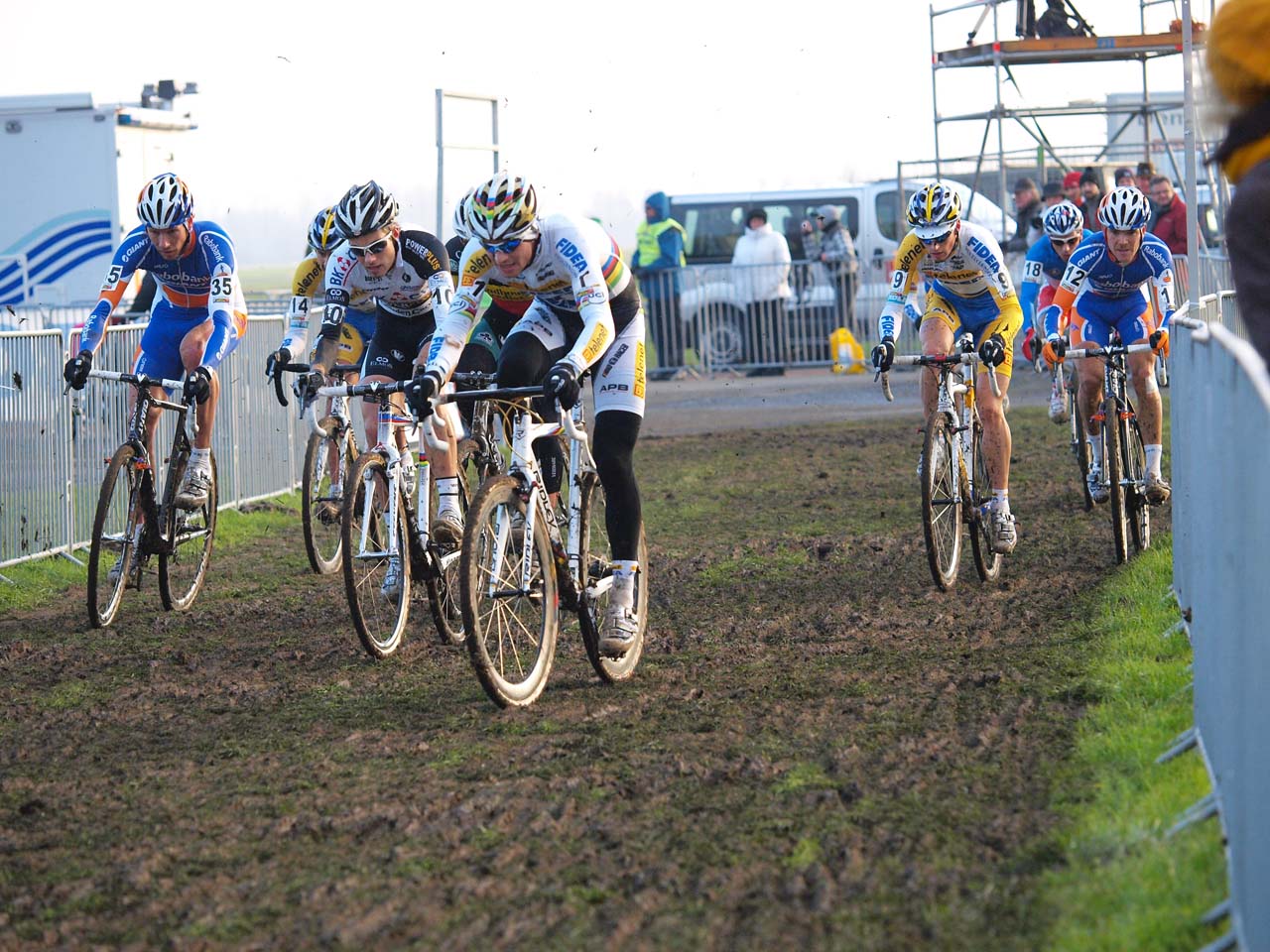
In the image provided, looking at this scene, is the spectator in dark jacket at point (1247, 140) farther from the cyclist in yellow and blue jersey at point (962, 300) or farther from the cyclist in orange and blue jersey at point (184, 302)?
the cyclist in orange and blue jersey at point (184, 302)

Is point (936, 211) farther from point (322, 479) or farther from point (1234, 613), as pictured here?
Result: point (1234, 613)

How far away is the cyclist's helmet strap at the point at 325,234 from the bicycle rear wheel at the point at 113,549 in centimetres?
159

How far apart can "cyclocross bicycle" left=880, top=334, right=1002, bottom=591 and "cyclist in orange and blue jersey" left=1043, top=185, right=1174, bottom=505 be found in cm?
78

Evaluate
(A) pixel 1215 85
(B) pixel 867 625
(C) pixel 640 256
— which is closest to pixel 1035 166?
(C) pixel 640 256

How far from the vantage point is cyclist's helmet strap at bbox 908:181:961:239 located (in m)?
9.18

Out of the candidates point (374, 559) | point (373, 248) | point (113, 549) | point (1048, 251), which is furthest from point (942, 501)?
point (113, 549)

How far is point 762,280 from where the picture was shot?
2345cm

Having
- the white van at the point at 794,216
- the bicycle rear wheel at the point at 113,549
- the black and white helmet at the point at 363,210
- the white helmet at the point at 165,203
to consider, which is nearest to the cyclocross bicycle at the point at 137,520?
the bicycle rear wheel at the point at 113,549

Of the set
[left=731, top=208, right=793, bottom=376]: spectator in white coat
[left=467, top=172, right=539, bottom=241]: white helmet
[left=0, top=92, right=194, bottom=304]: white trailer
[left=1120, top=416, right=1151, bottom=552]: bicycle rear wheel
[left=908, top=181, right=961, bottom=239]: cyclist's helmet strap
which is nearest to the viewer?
[left=467, top=172, right=539, bottom=241]: white helmet

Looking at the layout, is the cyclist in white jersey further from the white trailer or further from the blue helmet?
the white trailer

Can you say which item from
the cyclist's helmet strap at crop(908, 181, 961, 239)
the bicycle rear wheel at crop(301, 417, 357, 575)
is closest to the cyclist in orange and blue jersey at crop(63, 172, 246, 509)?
the bicycle rear wheel at crop(301, 417, 357, 575)

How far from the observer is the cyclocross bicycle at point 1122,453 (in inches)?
370

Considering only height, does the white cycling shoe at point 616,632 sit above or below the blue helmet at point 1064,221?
below

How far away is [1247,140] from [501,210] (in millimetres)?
3665
